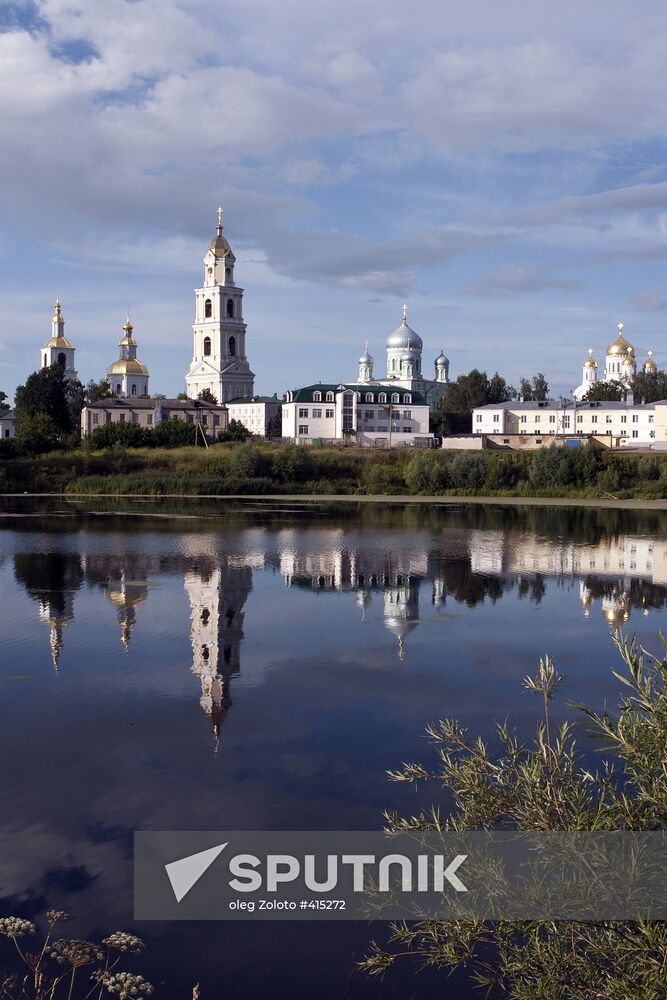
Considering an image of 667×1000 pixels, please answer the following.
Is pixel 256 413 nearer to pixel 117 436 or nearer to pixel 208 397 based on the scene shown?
pixel 208 397

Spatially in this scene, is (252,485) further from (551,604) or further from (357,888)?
(357,888)

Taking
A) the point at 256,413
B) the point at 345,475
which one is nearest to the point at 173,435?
the point at 345,475

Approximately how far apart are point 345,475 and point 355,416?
16841 millimetres

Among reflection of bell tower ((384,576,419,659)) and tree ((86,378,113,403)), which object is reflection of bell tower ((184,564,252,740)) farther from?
tree ((86,378,113,403))

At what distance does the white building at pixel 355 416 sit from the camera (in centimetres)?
8044

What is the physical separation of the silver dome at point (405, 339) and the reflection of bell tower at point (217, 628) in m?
81.9

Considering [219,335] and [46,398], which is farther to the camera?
[219,335]

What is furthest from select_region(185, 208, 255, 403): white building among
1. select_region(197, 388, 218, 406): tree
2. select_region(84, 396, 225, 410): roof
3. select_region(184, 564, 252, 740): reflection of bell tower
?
select_region(184, 564, 252, 740): reflection of bell tower

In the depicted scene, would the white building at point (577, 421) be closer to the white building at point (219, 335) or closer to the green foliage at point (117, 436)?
the white building at point (219, 335)

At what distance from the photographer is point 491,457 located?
64.2 meters

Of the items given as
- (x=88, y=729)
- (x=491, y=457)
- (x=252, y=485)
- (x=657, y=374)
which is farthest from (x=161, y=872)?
(x=657, y=374)

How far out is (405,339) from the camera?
107375 millimetres

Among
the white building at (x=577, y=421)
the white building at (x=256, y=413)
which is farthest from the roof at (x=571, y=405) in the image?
the white building at (x=256, y=413)

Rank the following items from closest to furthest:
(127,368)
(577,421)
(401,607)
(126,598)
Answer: (401,607)
(126,598)
(577,421)
(127,368)
